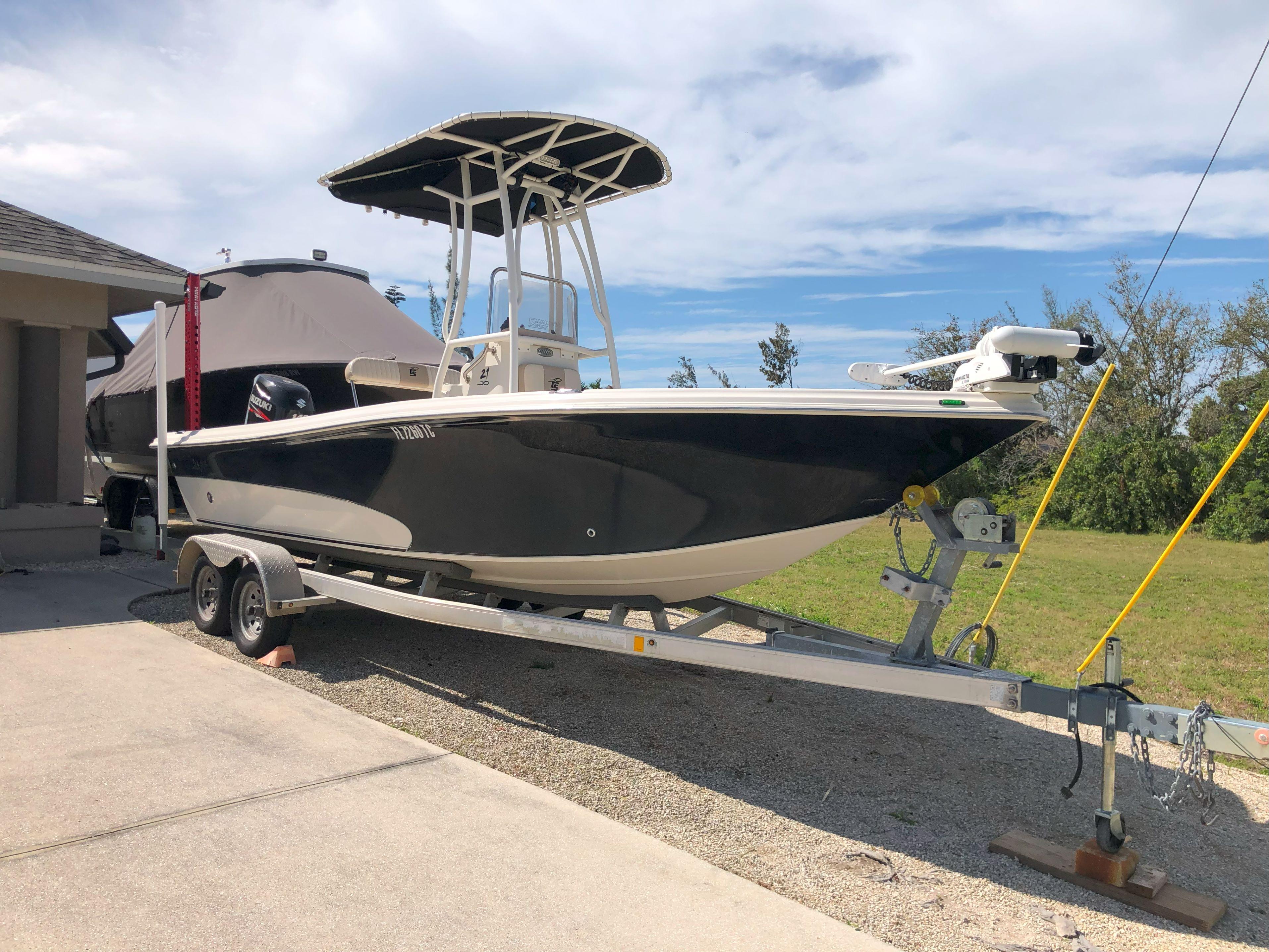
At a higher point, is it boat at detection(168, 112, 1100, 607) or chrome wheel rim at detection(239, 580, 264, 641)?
boat at detection(168, 112, 1100, 607)

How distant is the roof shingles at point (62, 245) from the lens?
7789 mm

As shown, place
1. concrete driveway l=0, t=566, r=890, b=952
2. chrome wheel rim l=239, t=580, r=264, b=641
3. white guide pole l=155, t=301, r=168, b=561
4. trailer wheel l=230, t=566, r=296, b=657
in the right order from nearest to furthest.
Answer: concrete driveway l=0, t=566, r=890, b=952 → trailer wheel l=230, t=566, r=296, b=657 → chrome wheel rim l=239, t=580, r=264, b=641 → white guide pole l=155, t=301, r=168, b=561

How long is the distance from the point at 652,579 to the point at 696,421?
0.91 m

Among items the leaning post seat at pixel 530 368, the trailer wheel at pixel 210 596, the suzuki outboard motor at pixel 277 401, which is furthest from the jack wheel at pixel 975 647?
the suzuki outboard motor at pixel 277 401

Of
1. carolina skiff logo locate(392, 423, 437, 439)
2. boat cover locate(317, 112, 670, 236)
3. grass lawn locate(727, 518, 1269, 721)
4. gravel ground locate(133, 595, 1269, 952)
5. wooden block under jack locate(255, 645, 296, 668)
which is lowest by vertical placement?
grass lawn locate(727, 518, 1269, 721)

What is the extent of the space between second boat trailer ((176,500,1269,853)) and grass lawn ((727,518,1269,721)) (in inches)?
77.3

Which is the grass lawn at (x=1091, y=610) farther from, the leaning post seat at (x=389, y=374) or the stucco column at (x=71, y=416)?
the stucco column at (x=71, y=416)

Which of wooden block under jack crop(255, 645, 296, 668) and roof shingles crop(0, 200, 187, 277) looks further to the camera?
roof shingles crop(0, 200, 187, 277)

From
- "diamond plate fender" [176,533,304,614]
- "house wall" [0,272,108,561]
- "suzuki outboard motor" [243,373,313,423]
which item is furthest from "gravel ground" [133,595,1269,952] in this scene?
"house wall" [0,272,108,561]

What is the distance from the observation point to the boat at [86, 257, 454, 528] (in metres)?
8.80

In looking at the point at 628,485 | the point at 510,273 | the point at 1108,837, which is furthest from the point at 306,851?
the point at 510,273

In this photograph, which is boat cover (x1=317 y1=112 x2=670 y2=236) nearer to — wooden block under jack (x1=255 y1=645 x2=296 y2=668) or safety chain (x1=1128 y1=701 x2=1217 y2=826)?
wooden block under jack (x1=255 y1=645 x2=296 y2=668)

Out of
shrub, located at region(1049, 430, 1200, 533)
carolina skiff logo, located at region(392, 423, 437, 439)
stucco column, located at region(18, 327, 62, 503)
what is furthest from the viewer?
shrub, located at region(1049, 430, 1200, 533)

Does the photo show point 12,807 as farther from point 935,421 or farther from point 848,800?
point 935,421
